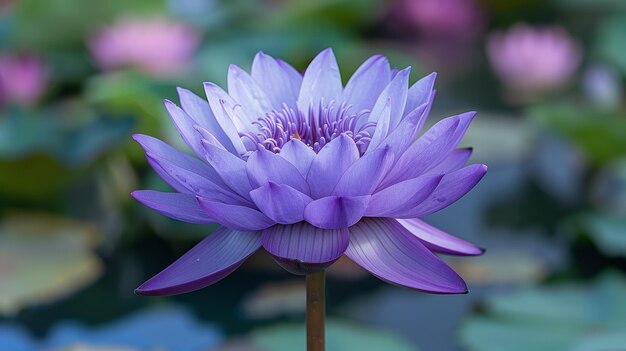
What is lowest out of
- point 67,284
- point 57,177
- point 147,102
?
point 67,284

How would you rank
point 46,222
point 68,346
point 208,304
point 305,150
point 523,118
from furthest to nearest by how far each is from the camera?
1. point 523,118
2. point 46,222
3. point 208,304
4. point 68,346
5. point 305,150

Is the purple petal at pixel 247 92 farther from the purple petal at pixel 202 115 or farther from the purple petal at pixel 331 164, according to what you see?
the purple petal at pixel 331 164

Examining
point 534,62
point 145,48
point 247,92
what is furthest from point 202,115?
point 534,62

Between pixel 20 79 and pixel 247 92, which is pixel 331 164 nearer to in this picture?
pixel 247 92

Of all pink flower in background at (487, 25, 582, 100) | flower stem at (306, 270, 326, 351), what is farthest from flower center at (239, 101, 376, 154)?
pink flower in background at (487, 25, 582, 100)

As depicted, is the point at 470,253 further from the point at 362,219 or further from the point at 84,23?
the point at 84,23

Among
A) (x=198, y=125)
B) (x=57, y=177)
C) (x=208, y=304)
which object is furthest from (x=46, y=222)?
(x=198, y=125)

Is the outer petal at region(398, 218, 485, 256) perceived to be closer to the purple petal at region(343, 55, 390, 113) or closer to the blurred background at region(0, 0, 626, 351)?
the purple petal at region(343, 55, 390, 113)
